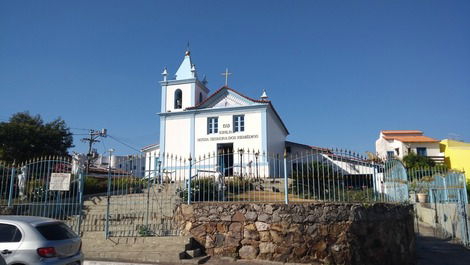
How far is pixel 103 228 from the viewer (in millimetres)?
10828

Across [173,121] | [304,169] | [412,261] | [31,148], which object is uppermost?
[173,121]

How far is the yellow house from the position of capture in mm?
32375

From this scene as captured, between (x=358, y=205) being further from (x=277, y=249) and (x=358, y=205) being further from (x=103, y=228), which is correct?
(x=103, y=228)

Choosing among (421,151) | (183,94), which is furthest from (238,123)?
(421,151)

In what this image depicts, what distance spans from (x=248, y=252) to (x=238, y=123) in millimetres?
17688

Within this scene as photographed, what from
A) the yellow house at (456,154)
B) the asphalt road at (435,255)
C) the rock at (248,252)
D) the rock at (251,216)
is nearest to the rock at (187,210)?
the asphalt road at (435,255)

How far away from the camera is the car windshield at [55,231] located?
253 inches

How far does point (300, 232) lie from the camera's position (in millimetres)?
8734

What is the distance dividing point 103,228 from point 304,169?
637 centimetres

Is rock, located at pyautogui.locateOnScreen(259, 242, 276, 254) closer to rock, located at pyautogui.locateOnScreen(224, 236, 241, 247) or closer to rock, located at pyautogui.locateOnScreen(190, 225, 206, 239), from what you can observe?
rock, located at pyautogui.locateOnScreen(224, 236, 241, 247)

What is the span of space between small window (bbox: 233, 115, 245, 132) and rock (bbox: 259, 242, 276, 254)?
17.4 m

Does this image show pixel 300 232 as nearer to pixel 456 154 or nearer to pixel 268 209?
pixel 268 209

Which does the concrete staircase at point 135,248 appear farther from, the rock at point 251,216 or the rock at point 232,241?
the rock at point 251,216

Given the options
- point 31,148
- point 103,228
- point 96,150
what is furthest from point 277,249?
point 96,150
